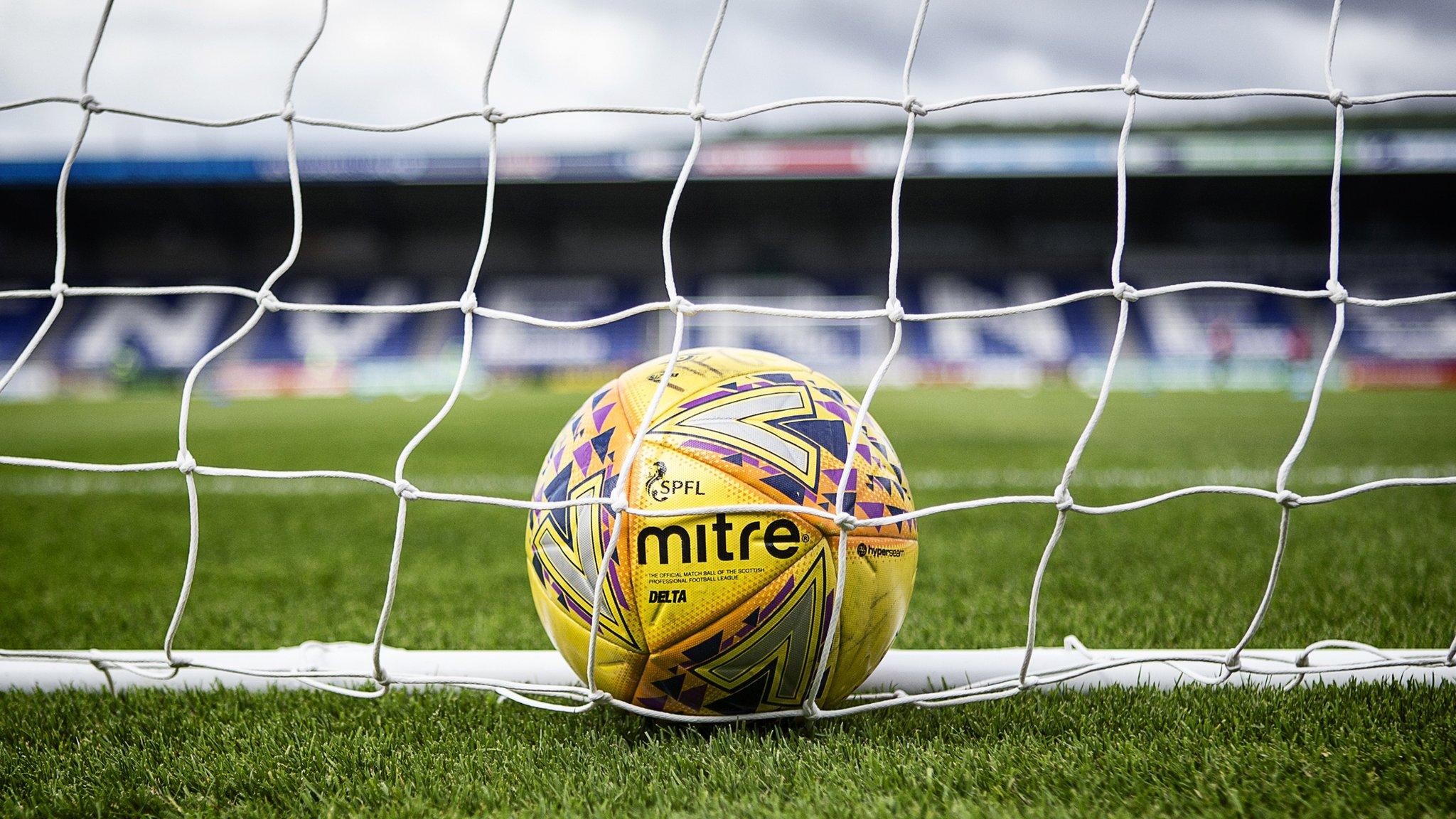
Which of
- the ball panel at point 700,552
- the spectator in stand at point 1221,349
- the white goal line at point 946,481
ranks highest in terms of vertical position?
the ball panel at point 700,552

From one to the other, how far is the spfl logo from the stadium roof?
65.7 feet

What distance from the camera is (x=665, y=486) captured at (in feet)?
5.13

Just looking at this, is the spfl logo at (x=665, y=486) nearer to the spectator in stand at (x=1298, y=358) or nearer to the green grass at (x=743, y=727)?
the green grass at (x=743, y=727)

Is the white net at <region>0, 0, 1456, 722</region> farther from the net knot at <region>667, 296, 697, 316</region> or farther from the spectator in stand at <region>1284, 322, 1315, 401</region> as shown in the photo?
the spectator in stand at <region>1284, 322, 1315, 401</region>

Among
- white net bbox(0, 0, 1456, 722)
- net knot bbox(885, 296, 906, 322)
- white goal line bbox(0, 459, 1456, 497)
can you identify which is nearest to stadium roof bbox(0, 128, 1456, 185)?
white goal line bbox(0, 459, 1456, 497)

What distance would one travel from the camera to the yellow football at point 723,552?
1.53 meters

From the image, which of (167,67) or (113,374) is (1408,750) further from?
(113,374)

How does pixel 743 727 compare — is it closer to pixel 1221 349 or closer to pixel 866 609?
pixel 866 609

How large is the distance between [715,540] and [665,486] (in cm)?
13

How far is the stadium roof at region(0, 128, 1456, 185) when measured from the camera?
20.6 metres

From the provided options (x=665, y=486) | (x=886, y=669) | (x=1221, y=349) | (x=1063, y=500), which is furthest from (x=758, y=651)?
(x=1221, y=349)

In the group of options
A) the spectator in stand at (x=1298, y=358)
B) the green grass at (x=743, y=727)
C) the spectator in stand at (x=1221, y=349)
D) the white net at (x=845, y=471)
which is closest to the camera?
the green grass at (x=743, y=727)

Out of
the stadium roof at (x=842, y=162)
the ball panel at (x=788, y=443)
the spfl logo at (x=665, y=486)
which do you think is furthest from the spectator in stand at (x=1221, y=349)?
the spfl logo at (x=665, y=486)

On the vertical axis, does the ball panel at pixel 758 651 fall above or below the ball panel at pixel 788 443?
below
